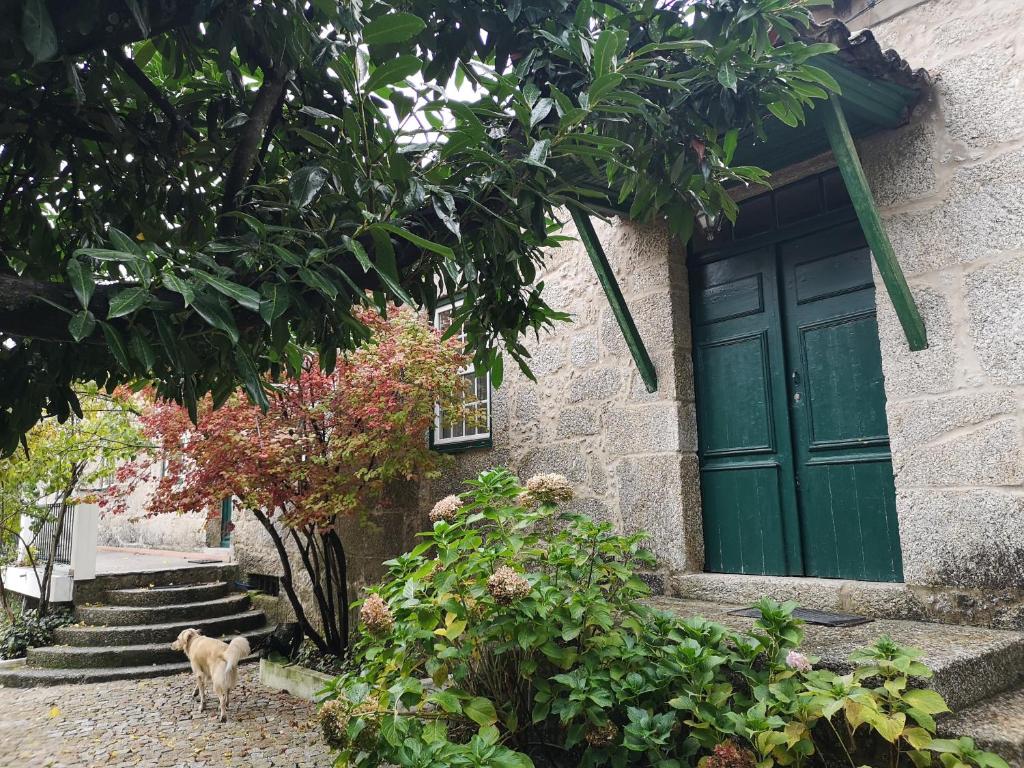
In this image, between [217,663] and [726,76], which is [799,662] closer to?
[726,76]

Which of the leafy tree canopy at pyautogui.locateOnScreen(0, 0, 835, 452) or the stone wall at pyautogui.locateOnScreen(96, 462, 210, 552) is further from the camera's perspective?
the stone wall at pyautogui.locateOnScreen(96, 462, 210, 552)

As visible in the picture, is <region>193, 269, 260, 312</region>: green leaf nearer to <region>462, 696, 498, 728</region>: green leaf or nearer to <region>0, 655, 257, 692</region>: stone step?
<region>462, 696, 498, 728</region>: green leaf

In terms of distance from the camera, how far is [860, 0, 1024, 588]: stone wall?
3.23m

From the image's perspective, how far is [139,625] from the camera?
6934 millimetres

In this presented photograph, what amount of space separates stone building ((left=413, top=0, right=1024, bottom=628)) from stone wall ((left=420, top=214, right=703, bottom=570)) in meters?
0.01

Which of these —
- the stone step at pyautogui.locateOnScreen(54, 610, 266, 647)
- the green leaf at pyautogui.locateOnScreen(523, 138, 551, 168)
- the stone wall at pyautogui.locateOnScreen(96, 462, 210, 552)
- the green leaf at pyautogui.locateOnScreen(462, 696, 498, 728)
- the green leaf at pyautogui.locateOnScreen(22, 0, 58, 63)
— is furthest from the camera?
the stone wall at pyautogui.locateOnScreen(96, 462, 210, 552)

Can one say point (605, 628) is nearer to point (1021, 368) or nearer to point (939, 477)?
point (939, 477)

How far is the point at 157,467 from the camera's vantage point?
13086 millimetres

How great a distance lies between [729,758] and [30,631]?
717 centimetres

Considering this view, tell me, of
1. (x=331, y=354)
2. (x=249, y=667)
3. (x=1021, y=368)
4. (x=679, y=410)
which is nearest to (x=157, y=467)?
(x=249, y=667)

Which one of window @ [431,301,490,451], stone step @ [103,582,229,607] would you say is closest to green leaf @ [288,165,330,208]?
window @ [431,301,490,451]

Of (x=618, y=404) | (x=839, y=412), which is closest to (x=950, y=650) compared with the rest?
(x=839, y=412)

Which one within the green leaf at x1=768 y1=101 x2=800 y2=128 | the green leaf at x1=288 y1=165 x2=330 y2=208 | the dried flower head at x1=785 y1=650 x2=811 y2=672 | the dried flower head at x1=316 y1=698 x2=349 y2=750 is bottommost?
the dried flower head at x1=316 y1=698 x2=349 y2=750

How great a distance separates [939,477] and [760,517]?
111 centimetres
